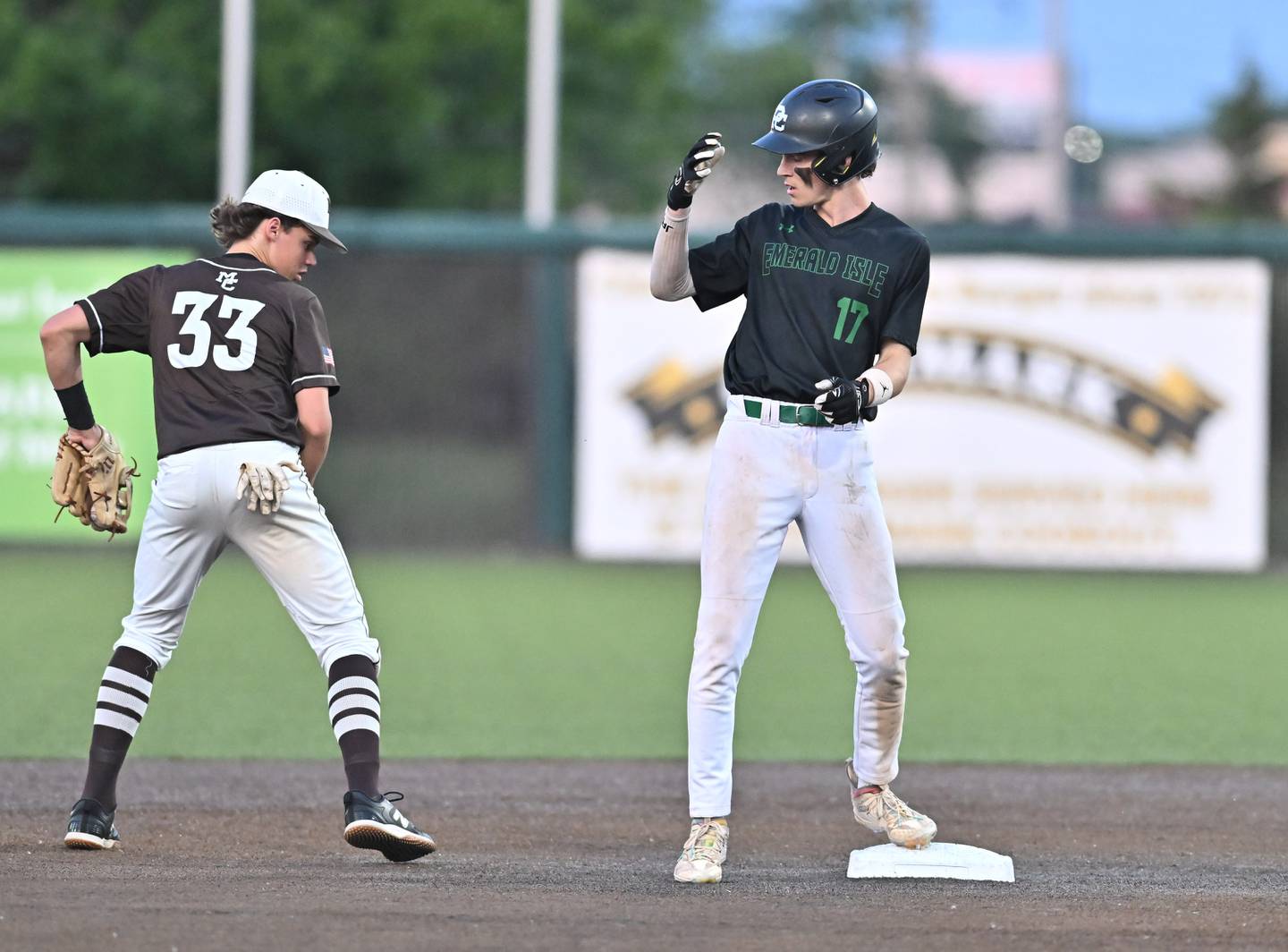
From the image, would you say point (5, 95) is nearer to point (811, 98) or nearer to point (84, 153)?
point (84, 153)

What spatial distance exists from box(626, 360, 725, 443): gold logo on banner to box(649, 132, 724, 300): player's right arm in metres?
8.94

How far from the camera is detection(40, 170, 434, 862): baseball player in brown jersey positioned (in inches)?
226

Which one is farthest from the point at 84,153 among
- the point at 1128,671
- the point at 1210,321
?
the point at 1128,671

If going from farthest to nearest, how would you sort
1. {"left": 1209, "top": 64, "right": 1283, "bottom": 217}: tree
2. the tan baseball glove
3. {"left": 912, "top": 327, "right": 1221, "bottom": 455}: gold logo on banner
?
1. {"left": 1209, "top": 64, "right": 1283, "bottom": 217}: tree
2. {"left": 912, "top": 327, "right": 1221, "bottom": 455}: gold logo on banner
3. the tan baseball glove

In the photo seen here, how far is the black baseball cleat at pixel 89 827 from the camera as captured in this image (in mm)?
5789

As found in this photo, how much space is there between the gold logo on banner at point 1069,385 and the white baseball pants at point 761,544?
9.32 m

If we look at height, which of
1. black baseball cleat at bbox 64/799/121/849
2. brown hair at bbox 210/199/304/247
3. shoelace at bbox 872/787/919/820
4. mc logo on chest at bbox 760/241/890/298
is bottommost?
black baseball cleat at bbox 64/799/121/849

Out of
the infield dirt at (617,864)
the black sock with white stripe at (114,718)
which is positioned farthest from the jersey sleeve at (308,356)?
the infield dirt at (617,864)

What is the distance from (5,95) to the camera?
90.1 feet

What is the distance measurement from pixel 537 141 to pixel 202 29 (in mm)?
12059

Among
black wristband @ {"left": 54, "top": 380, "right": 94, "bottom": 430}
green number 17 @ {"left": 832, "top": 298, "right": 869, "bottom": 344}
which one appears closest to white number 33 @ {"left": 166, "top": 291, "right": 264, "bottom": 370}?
black wristband @ {"left": 54, "top": 380, "right": 94, "bottom": 430}

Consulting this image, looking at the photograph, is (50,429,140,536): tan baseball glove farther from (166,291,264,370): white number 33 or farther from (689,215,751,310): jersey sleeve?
(689,215,751,310): jersey sleeve

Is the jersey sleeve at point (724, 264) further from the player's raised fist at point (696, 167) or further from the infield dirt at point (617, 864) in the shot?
the infield dirt at point (617, 864)

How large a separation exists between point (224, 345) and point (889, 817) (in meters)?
2.30
